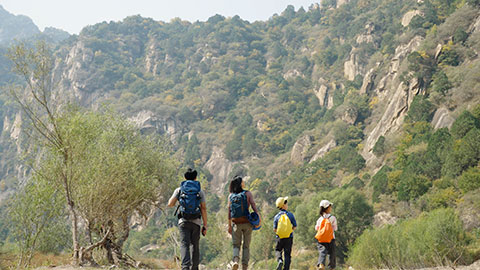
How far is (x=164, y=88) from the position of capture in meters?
143

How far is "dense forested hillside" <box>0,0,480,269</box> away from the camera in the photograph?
3453cm

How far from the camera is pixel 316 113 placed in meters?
104

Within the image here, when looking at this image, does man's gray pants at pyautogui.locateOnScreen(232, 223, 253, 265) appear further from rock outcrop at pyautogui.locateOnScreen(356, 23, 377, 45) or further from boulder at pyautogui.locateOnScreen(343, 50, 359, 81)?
rock outcrop at pyautogui.locateOnScreen(356, 23, 377, 45)

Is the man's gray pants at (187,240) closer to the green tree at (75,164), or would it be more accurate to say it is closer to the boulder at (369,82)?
the green tree at (75,164)

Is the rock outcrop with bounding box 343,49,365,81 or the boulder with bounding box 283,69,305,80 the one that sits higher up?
the boulder with bounding box 283,69,305,80

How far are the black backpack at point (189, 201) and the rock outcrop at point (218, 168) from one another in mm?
87419

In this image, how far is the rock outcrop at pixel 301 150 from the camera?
83.4 metres

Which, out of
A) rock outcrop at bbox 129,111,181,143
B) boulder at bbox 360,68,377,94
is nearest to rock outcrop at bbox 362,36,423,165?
boulder at bbox 360,68,377,94

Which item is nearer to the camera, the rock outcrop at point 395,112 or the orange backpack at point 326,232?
the orange backpack at point 326,232

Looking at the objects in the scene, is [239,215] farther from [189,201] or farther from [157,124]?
[157,124]

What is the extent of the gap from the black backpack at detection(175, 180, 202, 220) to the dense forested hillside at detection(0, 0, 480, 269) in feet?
15.6

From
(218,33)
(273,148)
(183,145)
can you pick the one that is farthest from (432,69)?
(218,33)

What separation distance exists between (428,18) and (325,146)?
110 ft

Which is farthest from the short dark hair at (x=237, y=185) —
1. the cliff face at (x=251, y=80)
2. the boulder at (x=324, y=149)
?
the boulder at (x=324, y=149)
